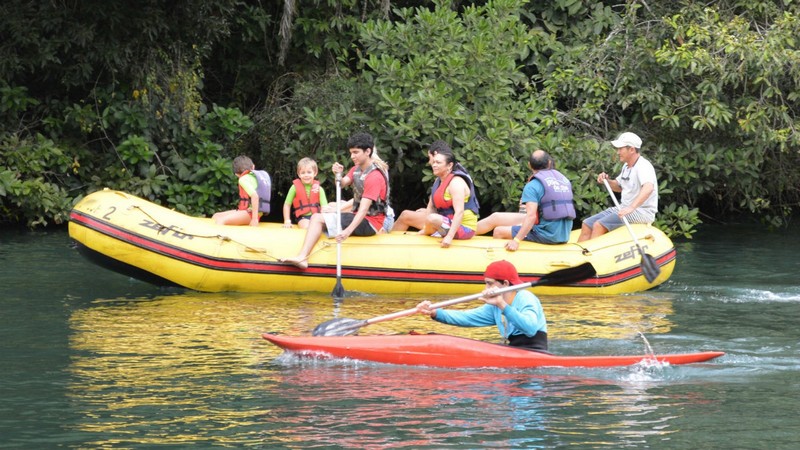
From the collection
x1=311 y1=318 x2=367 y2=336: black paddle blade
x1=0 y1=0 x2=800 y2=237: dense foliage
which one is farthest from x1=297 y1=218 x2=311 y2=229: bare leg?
x1=311 y1=318 x2=367 y2=336: black paddle blade

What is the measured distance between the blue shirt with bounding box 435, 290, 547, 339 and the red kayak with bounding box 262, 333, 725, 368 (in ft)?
0.42

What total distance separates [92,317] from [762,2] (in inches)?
350

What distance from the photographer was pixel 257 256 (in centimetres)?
1080

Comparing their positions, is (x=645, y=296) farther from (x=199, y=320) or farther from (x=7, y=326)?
(x=7, y=326)

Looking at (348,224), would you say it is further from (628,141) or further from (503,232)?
(628,141)

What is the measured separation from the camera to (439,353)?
8070mm

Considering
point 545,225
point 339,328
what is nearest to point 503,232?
point 545,225

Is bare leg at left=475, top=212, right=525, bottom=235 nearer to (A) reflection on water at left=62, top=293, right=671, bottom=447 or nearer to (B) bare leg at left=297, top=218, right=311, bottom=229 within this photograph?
(A) reflection on water at left=62, top=293, right=671, bottom=447

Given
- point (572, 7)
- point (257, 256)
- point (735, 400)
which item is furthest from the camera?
point (572, 7)

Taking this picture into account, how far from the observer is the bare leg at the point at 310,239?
10742 mm

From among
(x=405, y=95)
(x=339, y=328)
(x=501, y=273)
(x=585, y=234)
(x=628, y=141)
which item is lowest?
(x=339, y=328)

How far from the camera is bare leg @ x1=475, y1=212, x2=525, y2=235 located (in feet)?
37.2

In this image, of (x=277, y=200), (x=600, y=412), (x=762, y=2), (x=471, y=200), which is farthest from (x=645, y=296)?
(x=277, y=200)

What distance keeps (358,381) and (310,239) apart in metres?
3.24
